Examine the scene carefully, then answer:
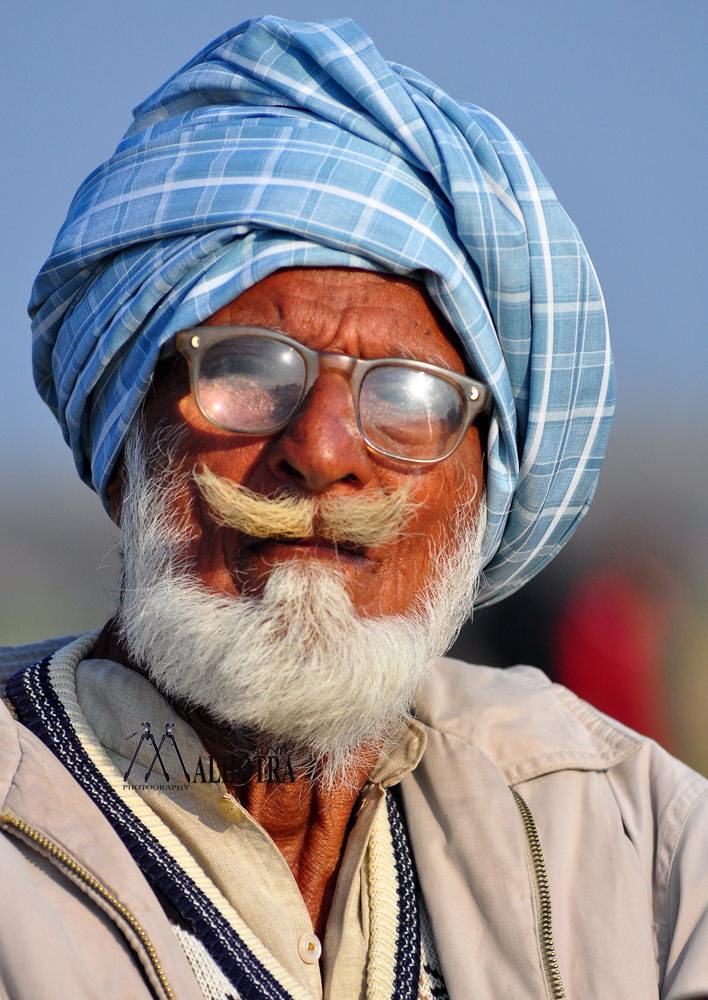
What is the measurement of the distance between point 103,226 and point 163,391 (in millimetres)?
362

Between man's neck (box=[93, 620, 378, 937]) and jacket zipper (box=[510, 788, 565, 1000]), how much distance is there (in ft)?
1.19

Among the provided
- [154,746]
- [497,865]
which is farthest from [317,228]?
[497,865]

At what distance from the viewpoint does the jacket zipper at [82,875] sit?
1.17 m

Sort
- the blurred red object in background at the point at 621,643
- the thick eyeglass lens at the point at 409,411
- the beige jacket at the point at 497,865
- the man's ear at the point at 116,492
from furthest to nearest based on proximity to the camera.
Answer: the blurred red object in background at the point at 621,643, the man's ear at the point at 116,492, the thick eyeglass lens at the point at 409,411, the beige jacket at the point at 497,865

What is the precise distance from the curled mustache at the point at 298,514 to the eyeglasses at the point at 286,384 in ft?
0.36

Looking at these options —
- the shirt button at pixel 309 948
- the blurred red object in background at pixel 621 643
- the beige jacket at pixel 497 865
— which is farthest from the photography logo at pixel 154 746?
the blurred red object in background at pixel 621 643

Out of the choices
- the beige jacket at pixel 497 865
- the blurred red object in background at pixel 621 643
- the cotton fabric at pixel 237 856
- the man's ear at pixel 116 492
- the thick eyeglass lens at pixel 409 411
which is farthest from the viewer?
the blurred red object in background at pixel 621 643

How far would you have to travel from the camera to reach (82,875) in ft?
3.89

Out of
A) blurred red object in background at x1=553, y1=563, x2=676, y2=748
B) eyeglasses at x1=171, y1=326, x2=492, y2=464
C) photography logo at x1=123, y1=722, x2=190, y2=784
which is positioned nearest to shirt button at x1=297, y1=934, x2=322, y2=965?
photography logo at x1=123, y1=722, x2=190, y2=784

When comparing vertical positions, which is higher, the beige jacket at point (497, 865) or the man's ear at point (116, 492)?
the man's ear at point (116, 492)

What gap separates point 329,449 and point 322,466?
0.11 feet

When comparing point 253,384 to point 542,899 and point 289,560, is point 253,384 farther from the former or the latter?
point 542,899

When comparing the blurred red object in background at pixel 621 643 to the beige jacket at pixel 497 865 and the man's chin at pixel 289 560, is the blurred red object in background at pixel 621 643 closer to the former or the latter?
the beige jacket at pixel 497 865

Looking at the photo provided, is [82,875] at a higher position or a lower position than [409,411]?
lower
